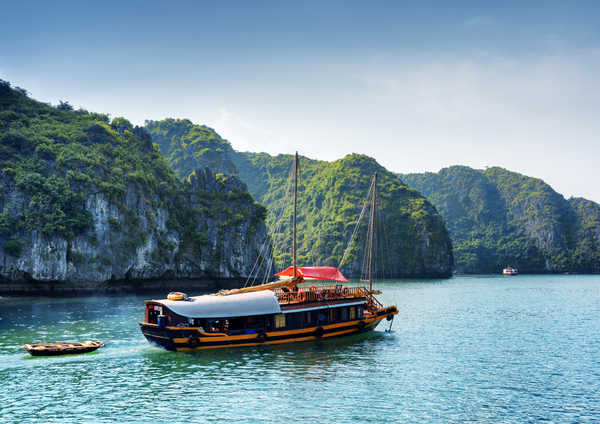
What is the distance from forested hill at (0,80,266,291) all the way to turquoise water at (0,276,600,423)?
26.4m

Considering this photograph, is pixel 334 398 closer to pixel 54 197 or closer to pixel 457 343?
pixel 457 343

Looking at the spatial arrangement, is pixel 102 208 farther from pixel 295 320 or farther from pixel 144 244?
pixel 295 320

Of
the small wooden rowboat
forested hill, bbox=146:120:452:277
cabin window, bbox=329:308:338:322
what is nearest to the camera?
the small wooden rowboat

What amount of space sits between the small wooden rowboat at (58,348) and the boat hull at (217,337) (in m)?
2.90

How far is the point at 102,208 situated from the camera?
2625 inches

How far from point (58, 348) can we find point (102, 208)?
4583 centimetres

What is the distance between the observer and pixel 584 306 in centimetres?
5450

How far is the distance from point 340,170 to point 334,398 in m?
158

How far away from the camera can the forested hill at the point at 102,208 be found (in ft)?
194

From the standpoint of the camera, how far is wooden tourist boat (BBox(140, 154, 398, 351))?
2567cm

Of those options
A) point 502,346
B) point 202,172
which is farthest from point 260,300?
point 202,172

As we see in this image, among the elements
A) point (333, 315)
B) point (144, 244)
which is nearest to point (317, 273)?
point (333, 315)

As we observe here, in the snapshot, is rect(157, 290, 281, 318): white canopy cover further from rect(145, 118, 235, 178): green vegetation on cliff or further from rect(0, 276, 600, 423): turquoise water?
rect(145, 118, 235, 178): green vegetation on cliff

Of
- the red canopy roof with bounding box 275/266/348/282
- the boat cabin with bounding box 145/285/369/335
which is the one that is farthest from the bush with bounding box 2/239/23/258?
the red canopy roof with bounding box 275/266/348/282
